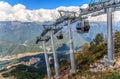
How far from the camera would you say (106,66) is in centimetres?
3703

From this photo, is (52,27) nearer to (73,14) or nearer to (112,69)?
(73,14)

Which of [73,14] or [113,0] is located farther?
[73,14]

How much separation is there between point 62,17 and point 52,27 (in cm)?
664

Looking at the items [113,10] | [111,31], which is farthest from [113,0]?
[111,31]

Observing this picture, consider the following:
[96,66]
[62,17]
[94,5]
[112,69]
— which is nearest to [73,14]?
[62,17]

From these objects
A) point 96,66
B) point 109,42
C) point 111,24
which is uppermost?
point 111,24

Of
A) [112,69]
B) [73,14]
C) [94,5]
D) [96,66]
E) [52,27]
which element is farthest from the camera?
[52,27]

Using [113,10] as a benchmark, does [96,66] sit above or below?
below

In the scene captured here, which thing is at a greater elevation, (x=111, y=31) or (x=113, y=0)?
(x=113, y=0)

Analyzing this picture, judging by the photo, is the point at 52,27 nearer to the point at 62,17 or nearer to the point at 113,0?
the point at 62,17

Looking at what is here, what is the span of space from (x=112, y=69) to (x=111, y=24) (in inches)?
229

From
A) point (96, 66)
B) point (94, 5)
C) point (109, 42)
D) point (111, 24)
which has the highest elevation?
point (94, 5)

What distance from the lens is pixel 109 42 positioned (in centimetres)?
3553

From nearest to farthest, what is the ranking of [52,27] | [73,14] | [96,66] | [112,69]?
[112,69], [96,66], [73,14], [52,27]
